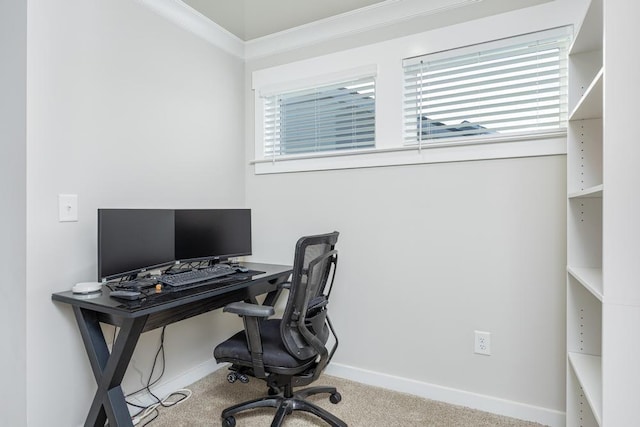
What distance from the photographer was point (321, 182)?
2.54m

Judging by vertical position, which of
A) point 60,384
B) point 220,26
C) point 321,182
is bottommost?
point 60,384

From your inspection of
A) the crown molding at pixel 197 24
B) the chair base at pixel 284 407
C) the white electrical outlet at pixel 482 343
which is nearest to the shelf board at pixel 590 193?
the white electrical outlet at pixel 482 343

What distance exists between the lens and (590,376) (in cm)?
144

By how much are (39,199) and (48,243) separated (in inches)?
8.2

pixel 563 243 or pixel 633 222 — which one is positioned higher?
pixel 633 222

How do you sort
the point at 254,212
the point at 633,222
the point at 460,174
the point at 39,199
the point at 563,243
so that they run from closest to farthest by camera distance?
the point at 633,222 < the point at 39,199 < the point at 563,243 < the point at 460,174 < the point at 254,212

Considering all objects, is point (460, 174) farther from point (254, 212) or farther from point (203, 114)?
point (203, 114)

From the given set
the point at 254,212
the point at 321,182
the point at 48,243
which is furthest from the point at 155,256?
the point at 321,182

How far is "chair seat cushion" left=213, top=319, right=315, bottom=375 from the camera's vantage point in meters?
1.63

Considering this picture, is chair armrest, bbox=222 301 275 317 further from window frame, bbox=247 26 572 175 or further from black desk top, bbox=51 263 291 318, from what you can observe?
window frame, bbox=247 26 572 175

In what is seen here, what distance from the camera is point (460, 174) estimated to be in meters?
2.11

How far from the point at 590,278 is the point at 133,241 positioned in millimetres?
2120

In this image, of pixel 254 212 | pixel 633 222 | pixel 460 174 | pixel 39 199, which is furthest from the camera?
pixel 254 212

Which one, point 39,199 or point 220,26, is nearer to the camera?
point 39,199
